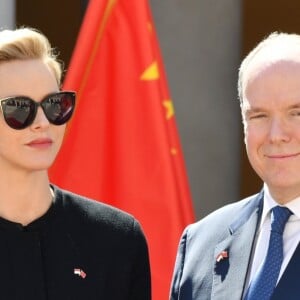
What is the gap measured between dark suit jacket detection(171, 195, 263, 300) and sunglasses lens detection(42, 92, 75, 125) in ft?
2.16

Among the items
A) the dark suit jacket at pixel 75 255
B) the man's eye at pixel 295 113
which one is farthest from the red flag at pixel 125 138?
the man's eye at pixel 295 113

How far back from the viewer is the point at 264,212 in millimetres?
3516

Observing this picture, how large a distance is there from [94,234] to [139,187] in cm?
130

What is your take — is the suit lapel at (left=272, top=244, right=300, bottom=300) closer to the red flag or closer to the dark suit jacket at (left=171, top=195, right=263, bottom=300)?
the dark suit jacket at (left=171, top=195, right=263, bottom=300)

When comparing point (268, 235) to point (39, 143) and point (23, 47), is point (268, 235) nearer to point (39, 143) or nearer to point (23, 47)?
point (39, 143)

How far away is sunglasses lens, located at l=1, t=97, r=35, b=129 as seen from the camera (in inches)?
131

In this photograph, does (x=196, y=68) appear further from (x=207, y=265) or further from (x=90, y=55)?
(x=207, y=265)

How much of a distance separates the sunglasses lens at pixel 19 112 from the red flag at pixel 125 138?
139cm

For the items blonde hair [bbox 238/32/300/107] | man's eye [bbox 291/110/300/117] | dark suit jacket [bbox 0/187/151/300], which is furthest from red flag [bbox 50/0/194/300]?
man's eye [bbox 291/110/300/117]

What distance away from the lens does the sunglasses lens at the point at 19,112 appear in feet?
10.9

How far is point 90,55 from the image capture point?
15.9ft

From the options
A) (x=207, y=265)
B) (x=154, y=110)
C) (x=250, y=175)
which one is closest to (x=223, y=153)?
(x=250, y=175)

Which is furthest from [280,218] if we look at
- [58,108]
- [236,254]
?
[58,108]

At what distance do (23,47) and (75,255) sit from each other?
0.70 metres
